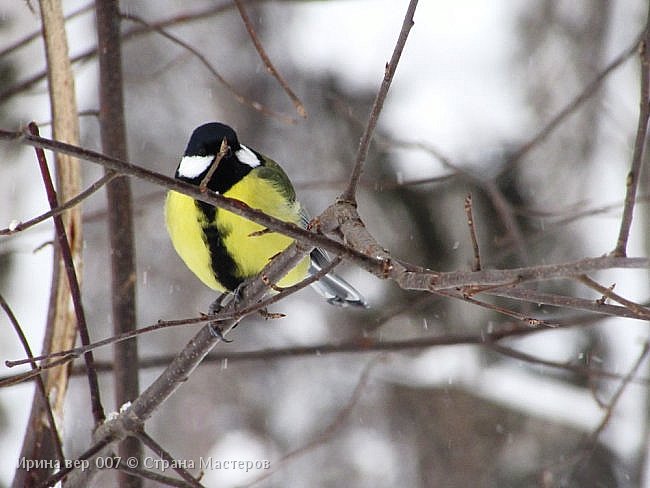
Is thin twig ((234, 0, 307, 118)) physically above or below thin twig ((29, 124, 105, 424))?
above

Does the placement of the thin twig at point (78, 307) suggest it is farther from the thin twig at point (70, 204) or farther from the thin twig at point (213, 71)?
the thin twig at point (213, 71)

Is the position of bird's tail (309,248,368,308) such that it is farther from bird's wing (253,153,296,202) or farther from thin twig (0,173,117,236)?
thin twig (0,173,117,236)

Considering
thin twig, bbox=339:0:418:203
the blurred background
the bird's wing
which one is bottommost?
thin twig, bbox=339:0:418:203

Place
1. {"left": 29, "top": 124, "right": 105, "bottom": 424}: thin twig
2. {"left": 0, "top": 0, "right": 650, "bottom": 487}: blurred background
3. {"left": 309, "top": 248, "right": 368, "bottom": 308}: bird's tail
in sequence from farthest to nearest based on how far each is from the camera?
{"left": 0, "top": 0, "right": 650, "bottom": 487}: blurred background < {"left": 309, "top": 248, "right": 368, "bottom": 308}: bird's tail < {"left": 29, "top": 124, "right": 105, "bottom": 424}: thin twig

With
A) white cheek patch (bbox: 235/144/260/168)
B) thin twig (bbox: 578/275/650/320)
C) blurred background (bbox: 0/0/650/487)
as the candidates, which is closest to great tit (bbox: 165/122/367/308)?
white cheek patch (bbox: 235/144/260/168)

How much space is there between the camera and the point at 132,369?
213cm

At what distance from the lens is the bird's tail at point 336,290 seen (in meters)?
2.60

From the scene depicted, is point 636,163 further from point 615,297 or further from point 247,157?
point 247,157

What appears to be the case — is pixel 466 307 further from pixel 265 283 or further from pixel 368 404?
pixel 265 283

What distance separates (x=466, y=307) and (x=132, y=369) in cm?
374

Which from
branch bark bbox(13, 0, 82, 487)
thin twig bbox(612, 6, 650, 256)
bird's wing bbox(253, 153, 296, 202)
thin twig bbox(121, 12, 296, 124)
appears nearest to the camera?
thin twig bbox(612, 6, 650, 256)

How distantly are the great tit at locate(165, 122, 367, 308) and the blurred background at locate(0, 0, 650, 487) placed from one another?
216 centimetres

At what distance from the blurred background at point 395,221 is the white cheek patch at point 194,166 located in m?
2.25

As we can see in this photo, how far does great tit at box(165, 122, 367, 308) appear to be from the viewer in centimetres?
212
